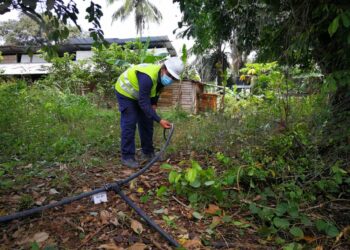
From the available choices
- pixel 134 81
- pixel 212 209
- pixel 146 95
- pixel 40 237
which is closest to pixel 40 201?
pixel 40 237

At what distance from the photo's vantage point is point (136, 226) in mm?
2605

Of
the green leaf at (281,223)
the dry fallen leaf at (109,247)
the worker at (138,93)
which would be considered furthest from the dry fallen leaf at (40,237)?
the green leaf at (281,223)

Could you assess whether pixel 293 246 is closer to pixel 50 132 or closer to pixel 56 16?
pixel 56 16

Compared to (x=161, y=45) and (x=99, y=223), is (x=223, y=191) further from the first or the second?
(x=161, y=45)

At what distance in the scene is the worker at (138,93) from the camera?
12.6ft

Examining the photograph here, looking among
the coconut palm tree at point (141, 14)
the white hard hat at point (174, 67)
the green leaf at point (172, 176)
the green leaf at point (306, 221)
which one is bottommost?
the green leaf at point (306, 221)

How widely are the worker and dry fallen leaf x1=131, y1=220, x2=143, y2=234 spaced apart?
1.39 metres

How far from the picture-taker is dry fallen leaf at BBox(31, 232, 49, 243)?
2336 mm

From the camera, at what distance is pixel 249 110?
18.8 ft

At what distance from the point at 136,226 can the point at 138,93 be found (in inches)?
74.0

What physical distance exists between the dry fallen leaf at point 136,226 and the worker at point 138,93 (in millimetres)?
1393

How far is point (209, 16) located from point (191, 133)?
1.88 meters

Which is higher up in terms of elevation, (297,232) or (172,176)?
(172,176)

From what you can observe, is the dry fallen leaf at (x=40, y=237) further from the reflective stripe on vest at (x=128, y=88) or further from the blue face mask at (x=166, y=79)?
the blue face mask at (x=166, y=79)
